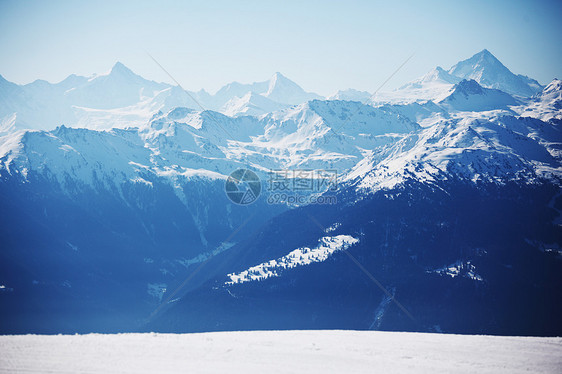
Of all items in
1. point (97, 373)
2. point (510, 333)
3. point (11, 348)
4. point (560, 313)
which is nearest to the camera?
point (97, 373)

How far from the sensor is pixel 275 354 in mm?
47812

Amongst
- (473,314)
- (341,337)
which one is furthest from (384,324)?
(341,337)

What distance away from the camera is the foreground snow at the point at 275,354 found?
144 ft

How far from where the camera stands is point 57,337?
5406 centimetres

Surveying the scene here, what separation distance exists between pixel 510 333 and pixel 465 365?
16897 centimetres

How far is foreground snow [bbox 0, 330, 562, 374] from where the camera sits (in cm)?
4378

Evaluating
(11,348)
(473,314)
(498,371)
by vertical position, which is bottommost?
(473,314)

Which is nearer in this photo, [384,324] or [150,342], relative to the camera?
[150,342]

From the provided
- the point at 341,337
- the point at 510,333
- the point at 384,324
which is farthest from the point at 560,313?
the point at 341,337

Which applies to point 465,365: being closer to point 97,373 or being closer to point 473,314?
point 97,373

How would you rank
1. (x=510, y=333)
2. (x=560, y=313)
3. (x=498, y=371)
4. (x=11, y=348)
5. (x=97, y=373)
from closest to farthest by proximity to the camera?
(x=97, y=373) → (x=498, y=371) → (x=11, y=348) → (x=510, y=333) → (x=560, y=313)

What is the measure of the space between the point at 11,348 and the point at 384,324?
570ft

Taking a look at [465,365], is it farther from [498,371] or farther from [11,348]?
[11,348]

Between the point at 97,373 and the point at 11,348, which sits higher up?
the point at 11,348
